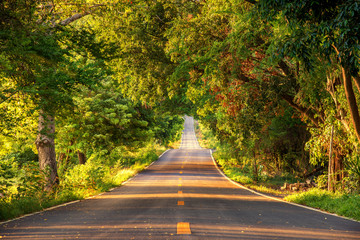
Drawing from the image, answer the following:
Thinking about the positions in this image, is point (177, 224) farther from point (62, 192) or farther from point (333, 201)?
point (62, 192)

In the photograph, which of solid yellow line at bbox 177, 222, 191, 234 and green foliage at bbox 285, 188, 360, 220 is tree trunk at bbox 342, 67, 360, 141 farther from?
solid yellow line at bbox 177, 222, 191, 234

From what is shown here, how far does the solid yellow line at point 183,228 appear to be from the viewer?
740 cm

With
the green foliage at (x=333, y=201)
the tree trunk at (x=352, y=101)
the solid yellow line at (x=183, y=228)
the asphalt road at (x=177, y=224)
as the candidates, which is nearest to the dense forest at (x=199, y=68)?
the tree trunk at (x=352, y=101)

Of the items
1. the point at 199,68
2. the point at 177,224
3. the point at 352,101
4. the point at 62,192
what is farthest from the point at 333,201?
the point at 62,192

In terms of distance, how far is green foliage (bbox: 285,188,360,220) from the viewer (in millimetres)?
11039

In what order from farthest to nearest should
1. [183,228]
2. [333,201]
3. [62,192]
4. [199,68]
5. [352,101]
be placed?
[199,68]
[62,192]
[333,201]
[352,101]
[183,228]

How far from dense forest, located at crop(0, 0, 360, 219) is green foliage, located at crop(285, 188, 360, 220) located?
127 centimetres

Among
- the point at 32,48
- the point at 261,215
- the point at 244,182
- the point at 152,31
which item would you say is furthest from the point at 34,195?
the point at 244,182

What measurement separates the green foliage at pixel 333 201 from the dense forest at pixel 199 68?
1.27 m

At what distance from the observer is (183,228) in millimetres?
7848

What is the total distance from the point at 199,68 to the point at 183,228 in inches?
345

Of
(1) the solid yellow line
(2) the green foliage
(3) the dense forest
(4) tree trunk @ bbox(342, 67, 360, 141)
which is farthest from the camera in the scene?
A: (4) tree trunk @ bbox(342, 67, 360, 141)

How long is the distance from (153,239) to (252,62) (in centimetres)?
1176

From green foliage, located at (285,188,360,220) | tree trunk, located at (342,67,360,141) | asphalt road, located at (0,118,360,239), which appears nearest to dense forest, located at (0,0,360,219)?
tree trunk, located at (342,67,360,141)
